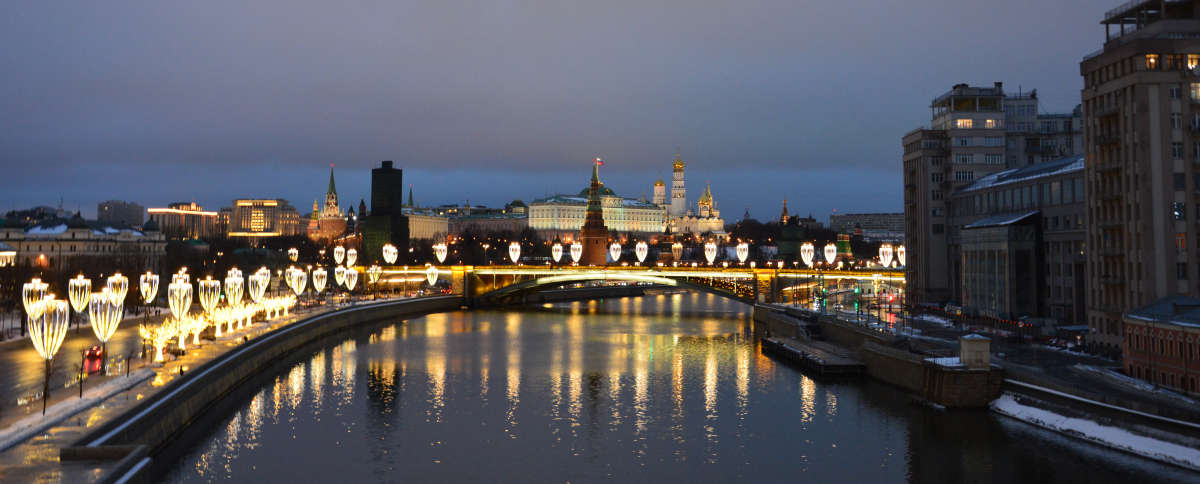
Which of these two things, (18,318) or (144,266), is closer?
(18,318)

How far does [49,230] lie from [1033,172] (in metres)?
104

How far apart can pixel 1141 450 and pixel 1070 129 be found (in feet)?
190

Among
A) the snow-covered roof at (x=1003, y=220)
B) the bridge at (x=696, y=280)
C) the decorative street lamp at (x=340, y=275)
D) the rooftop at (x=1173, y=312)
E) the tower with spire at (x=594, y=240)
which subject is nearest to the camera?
the rooftop at (x=1173, y=312)

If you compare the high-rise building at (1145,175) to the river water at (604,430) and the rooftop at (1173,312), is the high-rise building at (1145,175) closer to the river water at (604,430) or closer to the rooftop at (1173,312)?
the rooftop at (1173,312)

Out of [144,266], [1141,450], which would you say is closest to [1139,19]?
[1141,450]

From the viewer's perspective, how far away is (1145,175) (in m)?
36.9

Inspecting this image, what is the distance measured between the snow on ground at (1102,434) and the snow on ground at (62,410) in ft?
103

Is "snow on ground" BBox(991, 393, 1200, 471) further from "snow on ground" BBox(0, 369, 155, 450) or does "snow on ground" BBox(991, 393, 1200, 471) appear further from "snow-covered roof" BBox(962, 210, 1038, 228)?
"snow on ground" BBox(0, 369, 155, 450)

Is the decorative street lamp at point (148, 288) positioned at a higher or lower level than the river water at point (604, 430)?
higher

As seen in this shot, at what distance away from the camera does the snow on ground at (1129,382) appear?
28812 mm

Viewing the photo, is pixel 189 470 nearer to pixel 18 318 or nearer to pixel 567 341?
pixel 567 341

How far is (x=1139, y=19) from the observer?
137 ft

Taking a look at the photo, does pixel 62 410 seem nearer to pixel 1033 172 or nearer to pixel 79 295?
pixel 79 295

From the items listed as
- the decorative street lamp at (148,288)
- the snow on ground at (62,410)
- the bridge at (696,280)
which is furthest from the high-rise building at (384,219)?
the snow on ground at (62,410)
